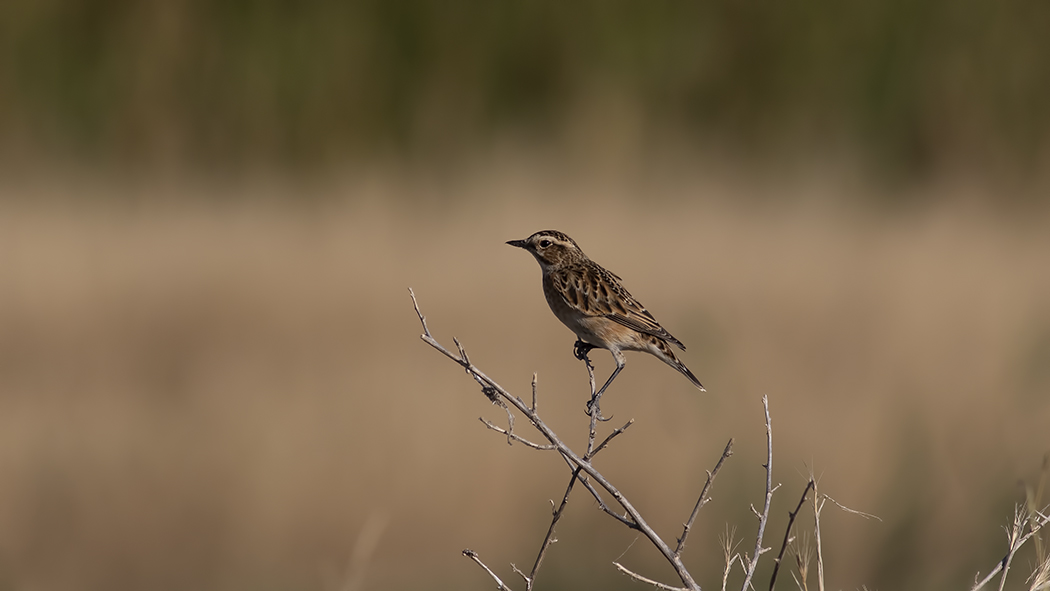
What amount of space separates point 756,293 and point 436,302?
6.55 ft

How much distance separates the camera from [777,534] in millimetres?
5359

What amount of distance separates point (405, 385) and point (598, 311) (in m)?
2.92

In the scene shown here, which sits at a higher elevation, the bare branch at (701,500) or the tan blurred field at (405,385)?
the bare branch at (701,500)

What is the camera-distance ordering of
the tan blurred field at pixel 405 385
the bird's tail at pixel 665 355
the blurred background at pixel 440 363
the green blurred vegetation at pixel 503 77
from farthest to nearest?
the green blurred vegetation at pixel 503 77 → the tan blurred field at pixel 405 385 → the blurred background at pixel 440 363 → the bird's tail at pixel 665 355

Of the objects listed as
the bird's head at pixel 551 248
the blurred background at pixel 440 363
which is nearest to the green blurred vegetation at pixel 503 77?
the blurred background at pixel 440 363

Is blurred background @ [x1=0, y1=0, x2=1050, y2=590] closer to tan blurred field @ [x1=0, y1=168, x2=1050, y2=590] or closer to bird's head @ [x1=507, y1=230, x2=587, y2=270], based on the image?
tan blurred field @ [x1=0, y1=168, x2=1050, y2=590]

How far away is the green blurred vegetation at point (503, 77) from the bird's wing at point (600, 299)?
3.77 m

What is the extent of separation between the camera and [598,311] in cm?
321

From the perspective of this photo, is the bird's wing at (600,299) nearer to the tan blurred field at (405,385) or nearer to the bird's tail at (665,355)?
the bird's tail at (665,355)

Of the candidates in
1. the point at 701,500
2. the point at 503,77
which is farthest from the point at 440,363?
the point at 701,500

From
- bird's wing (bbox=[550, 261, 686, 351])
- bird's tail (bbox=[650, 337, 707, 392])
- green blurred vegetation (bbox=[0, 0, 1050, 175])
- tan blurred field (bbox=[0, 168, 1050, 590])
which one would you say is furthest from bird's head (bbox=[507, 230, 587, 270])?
green blurred vegetation (bbox=[0, 0, 1050, 175])

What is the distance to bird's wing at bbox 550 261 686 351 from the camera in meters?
3.23

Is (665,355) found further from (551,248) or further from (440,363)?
(440,363)

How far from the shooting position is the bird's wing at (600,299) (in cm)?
323
